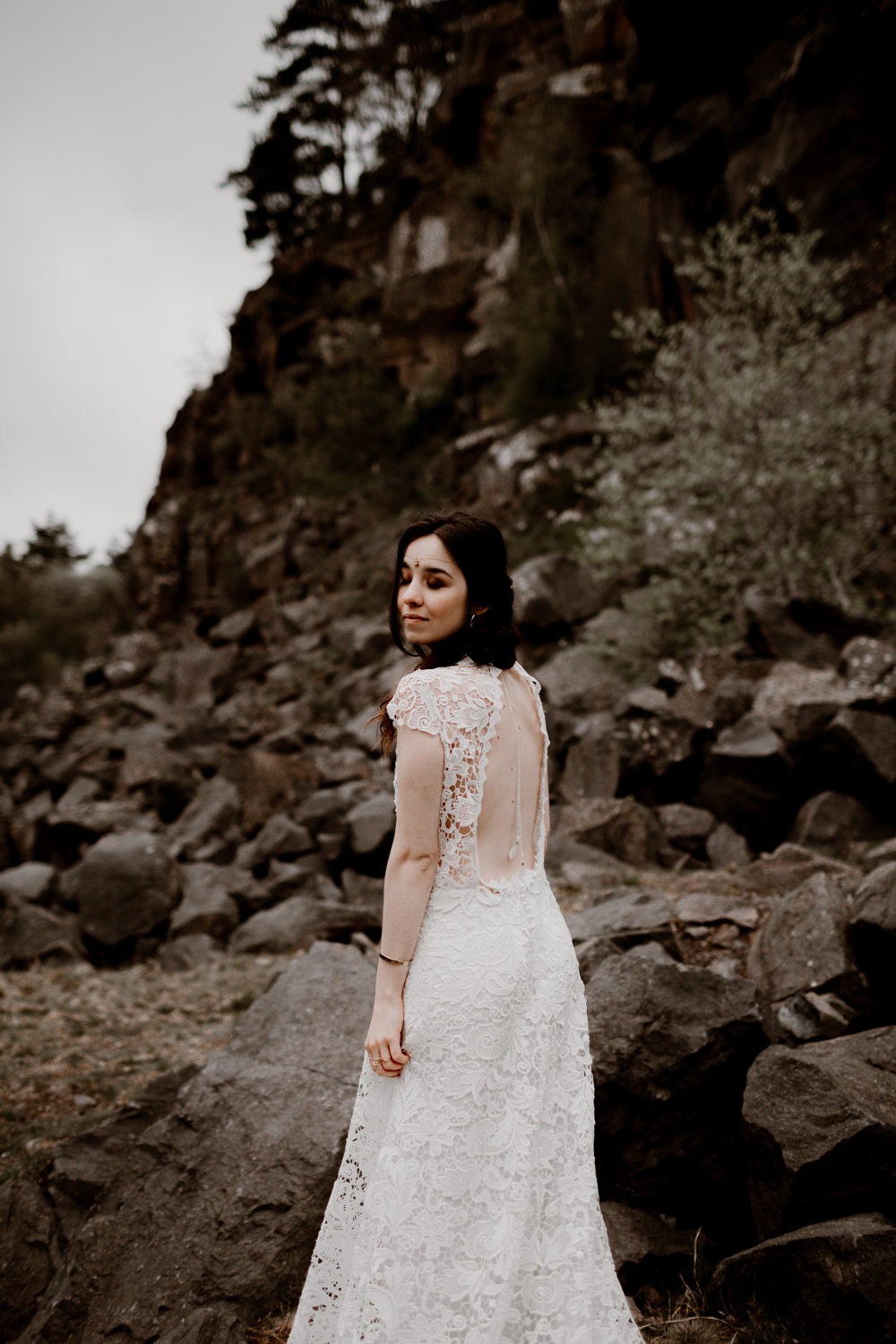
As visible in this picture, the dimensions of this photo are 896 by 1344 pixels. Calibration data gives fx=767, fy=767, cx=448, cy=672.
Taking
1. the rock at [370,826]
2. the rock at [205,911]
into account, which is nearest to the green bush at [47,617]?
the rock at [205,911]

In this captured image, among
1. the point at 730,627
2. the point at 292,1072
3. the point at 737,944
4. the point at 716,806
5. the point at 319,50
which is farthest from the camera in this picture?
the point at 319,50

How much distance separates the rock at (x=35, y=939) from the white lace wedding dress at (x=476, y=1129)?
23.8 ft

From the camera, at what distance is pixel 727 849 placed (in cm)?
755

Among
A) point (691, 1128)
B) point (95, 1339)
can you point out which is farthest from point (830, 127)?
point (95, 1339)

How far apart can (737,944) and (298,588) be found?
19.7 metres

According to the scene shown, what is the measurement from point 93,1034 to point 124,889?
2.57 meters

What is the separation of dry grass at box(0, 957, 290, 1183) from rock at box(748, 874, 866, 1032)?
3699 millimetres

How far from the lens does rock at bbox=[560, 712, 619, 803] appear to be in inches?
344

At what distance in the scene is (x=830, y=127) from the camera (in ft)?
46.9

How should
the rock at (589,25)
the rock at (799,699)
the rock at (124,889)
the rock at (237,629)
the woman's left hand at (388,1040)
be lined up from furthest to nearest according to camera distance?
the rock at (237,629)
the rock at (589,25)
the rock at (124,889)
the rock at (799,699)
the woman's left hand at (388,1040)

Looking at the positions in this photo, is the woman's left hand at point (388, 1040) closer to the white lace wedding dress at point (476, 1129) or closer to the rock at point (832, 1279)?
the white lace wedding dress at point (476, 1129)

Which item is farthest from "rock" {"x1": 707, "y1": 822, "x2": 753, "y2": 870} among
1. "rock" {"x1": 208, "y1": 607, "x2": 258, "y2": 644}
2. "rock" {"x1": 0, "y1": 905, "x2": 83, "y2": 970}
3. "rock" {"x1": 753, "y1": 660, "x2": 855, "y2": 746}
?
"rock" {"x1": 208, "y1": 607, "x2": 258, "y2": 644}

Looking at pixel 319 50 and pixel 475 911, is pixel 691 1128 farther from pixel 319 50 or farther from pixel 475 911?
pixel 319 50

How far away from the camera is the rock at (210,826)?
1051 cm
